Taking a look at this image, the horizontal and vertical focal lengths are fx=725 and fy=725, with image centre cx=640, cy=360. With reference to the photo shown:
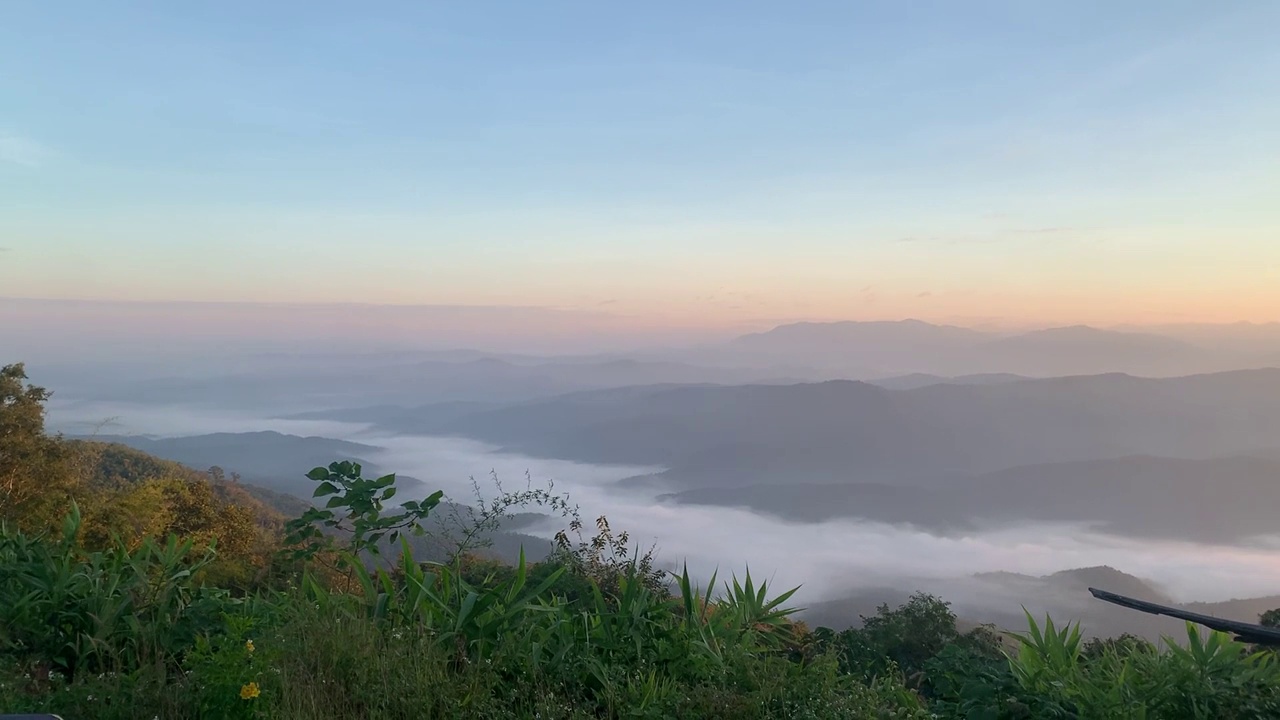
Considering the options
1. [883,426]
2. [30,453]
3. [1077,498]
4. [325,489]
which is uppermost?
[325,489]

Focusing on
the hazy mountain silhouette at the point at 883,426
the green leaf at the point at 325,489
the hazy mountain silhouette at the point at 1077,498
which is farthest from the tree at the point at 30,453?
the hazy mountain silhouette at the point at 1077,498

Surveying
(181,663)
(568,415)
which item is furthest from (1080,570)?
(568,415)

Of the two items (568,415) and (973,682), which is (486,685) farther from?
(568,415)

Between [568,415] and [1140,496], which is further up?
[568,415]

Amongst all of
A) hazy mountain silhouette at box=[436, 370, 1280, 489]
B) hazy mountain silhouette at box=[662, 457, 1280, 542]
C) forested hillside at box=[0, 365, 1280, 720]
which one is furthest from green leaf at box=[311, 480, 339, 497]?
hazy mountain silhouette at box=[662, 457, 1280, 542]

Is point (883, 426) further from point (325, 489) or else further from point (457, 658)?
point (457, 658)

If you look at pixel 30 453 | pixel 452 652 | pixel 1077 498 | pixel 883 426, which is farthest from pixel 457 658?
pixel 883 426
